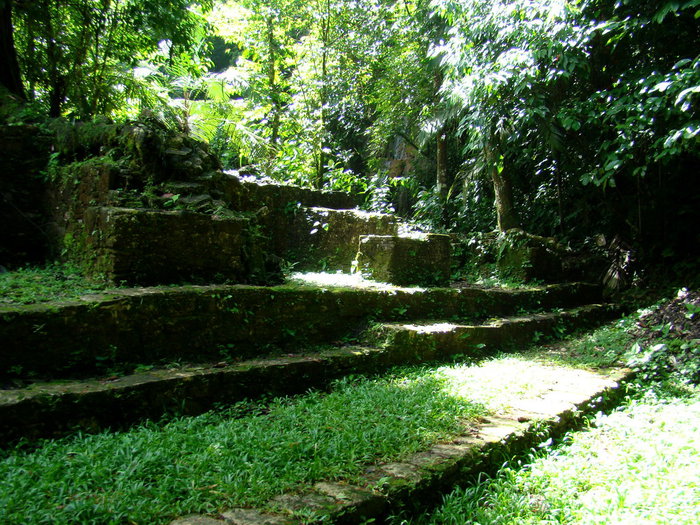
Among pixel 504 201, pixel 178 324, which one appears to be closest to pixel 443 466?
pixel 178 324

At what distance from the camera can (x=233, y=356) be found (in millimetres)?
3508

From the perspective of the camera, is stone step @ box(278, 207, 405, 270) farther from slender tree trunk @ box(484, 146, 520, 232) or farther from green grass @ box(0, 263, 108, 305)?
green grass @ box(0, 263, 108, 305)

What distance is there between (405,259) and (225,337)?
2.80m

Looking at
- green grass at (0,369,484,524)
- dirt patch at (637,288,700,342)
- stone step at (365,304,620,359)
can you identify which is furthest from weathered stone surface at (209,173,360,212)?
dirt patch at (637,288,700,342)

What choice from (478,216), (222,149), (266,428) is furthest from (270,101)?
(266,428)

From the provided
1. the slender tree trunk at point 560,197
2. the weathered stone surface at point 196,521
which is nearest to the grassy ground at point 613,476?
the weathered stone surface at point 196,521

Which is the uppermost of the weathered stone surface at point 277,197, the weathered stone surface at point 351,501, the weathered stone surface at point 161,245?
→ the weathered stone surface at point 277,197

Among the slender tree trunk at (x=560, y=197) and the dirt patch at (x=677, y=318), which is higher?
the slender tree trunk at (x=560, y=197)

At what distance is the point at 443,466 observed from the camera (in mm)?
2307

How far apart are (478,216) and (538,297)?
134 inches

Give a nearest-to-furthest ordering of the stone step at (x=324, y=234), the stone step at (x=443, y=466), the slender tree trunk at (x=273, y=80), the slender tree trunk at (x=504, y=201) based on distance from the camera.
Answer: the stone step at (x=443, y=466)
the stone step at (x=324, y=234)
the slender tree trunk at (x=504, y=201)
the slender tree trunk at (x=273, y=80)

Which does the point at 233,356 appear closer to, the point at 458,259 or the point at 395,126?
the point at 458,259

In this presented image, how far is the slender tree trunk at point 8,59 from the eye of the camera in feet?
18.4

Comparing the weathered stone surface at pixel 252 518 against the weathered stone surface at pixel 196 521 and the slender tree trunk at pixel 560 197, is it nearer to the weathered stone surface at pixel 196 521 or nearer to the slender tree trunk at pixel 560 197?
the weathered stone surface at pixel 196 521
